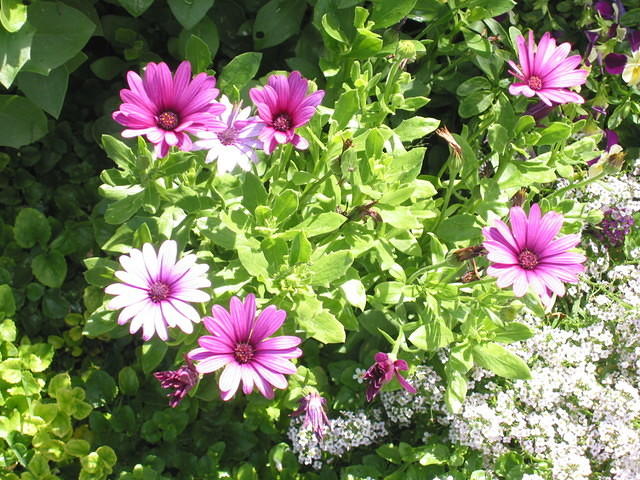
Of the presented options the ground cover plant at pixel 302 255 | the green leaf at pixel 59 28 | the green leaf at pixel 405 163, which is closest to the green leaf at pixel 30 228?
the ground cover plant at pixel 302 255

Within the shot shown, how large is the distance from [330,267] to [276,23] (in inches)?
29.2

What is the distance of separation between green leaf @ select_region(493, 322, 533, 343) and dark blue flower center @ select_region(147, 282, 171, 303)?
0.70m

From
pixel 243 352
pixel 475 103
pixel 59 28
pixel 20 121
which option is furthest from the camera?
pixel 475 103

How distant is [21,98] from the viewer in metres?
1.66

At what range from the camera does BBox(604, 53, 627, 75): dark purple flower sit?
6.53 ft

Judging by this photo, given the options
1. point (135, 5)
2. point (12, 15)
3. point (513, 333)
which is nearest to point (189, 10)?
point (135, 5)

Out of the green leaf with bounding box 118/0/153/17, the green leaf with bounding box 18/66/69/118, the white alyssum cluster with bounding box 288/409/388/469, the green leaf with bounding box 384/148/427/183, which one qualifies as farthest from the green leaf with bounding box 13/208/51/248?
the green leaf with bounding box 384/148/427/183

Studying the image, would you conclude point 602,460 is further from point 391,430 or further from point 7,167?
point 7,167

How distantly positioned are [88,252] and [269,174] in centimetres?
68

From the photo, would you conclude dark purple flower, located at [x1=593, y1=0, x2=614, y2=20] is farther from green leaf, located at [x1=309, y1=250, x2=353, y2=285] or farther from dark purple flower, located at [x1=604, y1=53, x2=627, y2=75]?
green leaf, located at [x1=309, y1=250, x2=353, y2=285]

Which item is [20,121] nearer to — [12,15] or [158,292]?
[12,15]

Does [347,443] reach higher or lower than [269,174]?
lower

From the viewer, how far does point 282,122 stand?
1229 millimetres

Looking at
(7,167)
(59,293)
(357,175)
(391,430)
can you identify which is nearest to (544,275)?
(357,175)
